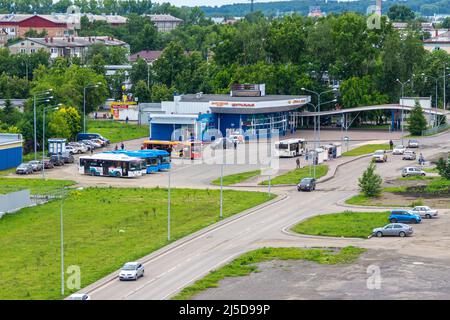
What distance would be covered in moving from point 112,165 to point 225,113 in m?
21.0

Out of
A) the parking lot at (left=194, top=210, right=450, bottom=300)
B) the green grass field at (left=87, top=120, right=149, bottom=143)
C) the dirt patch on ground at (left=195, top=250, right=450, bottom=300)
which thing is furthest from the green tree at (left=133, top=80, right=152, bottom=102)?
the dirt patch on ground at (left=195, top=250, right=450, bottom=300)

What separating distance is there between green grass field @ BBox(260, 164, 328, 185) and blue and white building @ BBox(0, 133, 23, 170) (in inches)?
644

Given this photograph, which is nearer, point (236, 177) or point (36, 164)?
point (236, 177)

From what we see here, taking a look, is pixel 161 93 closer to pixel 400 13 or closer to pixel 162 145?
pixel 162 145

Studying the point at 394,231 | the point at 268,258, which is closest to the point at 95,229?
the point at 268,258

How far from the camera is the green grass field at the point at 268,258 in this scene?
119 feet

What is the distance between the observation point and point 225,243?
43.2 meters

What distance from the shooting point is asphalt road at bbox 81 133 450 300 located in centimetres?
3475

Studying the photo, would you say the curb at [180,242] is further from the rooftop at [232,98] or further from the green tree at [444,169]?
the rooftop at [232,98]

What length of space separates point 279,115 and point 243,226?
42486mm

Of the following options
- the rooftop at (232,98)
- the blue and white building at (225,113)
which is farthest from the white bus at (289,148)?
the rooftop at (232,98)

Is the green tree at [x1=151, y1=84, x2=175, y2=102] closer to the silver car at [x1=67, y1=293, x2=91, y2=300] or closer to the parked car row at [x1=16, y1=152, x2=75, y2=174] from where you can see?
the parked car row at [x1=16, y1=152, x2=75, y2=174]
